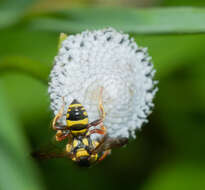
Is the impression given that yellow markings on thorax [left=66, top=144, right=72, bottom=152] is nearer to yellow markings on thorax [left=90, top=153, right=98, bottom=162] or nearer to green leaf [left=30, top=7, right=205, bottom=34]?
yellow markings on thorax [left=90, top=153, right=98, bottom=162]

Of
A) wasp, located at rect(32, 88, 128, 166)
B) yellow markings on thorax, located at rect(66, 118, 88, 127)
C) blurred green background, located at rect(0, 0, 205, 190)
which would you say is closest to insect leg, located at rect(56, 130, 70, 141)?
wasp, located at rect(32, 88, 128, 166)

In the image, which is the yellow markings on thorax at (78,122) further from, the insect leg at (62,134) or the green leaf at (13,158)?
the green leaf at (13,158)

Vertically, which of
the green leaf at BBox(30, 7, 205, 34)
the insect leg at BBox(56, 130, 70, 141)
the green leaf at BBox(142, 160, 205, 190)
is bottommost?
the green leaf at BBox(142, 160, 205, 190)

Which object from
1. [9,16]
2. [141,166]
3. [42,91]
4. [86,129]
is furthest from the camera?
[141,166]

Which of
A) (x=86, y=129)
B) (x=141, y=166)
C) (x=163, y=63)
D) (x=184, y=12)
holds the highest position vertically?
(x=184, y=12)

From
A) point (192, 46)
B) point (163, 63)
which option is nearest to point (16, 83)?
point (163, 63)

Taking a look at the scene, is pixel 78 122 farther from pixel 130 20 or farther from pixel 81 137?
pixel 130 20

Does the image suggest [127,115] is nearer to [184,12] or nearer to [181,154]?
[184,12]
